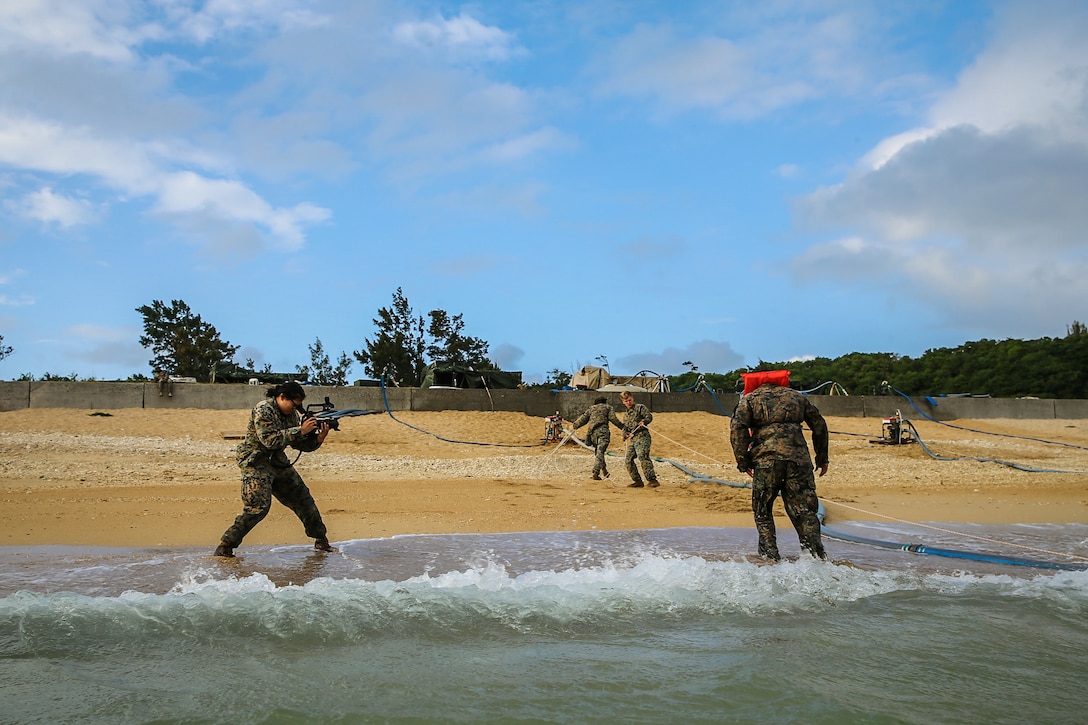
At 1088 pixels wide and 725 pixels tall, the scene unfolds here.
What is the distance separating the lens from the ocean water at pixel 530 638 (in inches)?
153

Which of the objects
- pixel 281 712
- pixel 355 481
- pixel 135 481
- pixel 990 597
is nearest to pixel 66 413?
pixel 135 481

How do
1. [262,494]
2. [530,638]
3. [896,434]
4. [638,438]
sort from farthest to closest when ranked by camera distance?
[896,434] → [638,438] → [262,494] → [530,638]

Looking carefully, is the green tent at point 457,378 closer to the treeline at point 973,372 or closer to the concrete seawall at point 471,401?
the concrete seawall at point 471,401

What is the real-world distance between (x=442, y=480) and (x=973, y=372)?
36503 mm

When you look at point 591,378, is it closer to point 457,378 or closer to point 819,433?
point 457,378

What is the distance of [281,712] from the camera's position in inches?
147

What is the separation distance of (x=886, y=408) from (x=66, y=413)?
24.6 metres

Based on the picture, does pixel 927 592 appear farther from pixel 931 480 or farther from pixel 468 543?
pixel 931 480

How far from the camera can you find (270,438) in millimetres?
7000

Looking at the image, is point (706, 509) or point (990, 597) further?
point (706, 509)

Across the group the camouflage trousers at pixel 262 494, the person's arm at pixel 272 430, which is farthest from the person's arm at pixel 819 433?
the camouflage trousers at pixel 262 494

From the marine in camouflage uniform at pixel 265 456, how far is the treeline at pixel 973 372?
97.0 ft

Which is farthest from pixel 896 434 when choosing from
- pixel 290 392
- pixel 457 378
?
pixel 290 392

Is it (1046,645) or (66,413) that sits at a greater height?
(66,413)
